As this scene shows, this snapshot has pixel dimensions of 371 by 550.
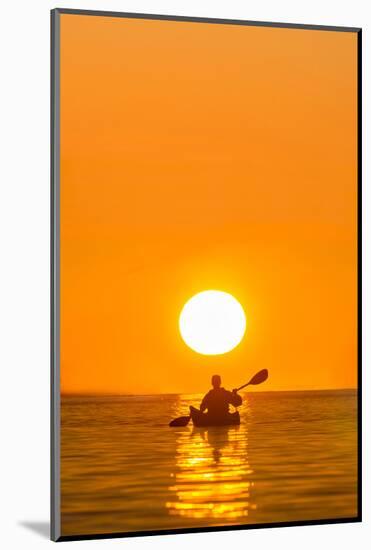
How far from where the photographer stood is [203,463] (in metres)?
Answer: 8.16

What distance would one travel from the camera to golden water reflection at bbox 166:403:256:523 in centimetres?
805

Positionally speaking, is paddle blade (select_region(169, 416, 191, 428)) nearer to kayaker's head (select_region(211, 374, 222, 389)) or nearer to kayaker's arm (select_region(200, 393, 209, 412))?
kayaker's arm (select_region(200, 393, 209, 412))

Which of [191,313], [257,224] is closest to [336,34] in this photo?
[257,224]

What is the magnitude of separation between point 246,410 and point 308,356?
52cm

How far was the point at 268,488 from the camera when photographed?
8219 mm

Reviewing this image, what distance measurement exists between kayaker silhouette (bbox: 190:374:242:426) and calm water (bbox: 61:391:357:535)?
0.06 meters

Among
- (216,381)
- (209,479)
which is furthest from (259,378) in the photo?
(209,479)

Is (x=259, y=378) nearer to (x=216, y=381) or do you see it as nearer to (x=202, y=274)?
(x=216, y=381)

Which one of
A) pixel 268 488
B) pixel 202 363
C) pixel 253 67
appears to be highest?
pixel 253 67

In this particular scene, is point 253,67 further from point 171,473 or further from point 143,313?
point 171,473

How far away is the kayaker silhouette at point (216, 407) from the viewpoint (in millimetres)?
8250

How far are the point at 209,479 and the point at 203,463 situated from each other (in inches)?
3.9

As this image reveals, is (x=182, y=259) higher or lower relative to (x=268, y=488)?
higher

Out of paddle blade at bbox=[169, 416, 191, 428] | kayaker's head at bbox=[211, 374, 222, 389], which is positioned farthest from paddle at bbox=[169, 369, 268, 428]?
kayaker's head at bbox=[211, 374, 222, 389]
